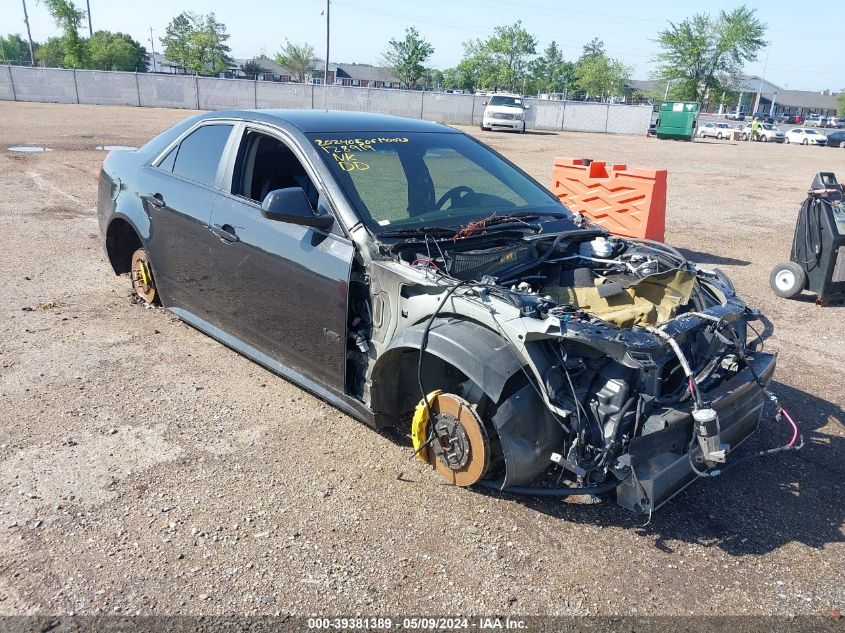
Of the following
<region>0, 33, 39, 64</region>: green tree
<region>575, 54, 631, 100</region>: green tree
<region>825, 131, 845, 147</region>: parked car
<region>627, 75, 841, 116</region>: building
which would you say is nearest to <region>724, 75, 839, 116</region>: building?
<region>627, 75, 841, 116</region>: building

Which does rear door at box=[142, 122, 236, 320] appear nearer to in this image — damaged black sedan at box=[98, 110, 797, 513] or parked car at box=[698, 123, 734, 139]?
damaged black sedan at box=[98, 110, 797, 513]

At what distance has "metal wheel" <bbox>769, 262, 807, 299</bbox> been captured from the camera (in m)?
7.23

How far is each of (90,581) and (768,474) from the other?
3.57 m

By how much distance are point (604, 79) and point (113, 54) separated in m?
53.9

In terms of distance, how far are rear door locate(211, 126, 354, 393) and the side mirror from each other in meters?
0.12

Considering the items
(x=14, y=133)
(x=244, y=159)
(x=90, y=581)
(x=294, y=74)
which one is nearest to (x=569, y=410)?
(x=90, y=581)

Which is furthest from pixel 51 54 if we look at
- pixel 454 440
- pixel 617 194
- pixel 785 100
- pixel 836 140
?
pixel 785 100

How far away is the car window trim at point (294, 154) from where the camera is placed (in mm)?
3793

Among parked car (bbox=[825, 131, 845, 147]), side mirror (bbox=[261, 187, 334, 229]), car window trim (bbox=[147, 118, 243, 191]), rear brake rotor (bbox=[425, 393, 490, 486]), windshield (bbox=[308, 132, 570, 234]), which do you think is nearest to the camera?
rear brake rotor (bbox=[425, 393, 490, 486])

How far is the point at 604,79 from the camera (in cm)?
7844

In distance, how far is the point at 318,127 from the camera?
14.2ft

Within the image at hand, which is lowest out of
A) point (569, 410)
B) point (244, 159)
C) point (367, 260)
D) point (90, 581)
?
point (90, 581)

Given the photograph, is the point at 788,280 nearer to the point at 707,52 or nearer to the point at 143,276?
the point at 143,276

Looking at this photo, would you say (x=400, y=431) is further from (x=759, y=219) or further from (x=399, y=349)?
(x=759, y=219)
